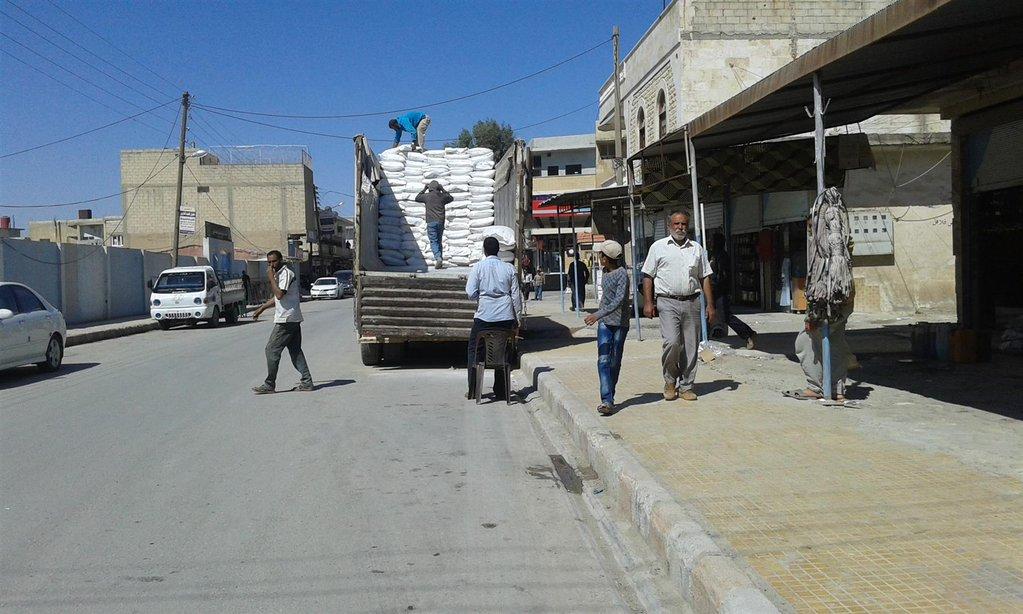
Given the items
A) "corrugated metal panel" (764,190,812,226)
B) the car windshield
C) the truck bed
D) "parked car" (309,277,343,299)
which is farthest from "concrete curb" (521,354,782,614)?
"parked car" (309,277,343,299)

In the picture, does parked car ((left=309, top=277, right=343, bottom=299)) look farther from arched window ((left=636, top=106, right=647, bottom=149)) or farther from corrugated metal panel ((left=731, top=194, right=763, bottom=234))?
corrugated metal panel ((left=731, top=194, right=763, bottom=234))

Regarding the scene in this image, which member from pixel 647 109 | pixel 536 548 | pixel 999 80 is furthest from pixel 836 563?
pixel 647 109

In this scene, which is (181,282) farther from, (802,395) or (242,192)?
(242,192)

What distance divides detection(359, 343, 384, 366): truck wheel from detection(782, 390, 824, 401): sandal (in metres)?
6.72

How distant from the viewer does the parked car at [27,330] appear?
11773 mm

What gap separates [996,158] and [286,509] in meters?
9.85

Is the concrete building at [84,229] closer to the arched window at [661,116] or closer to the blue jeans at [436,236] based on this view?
the arched window at [661,116]

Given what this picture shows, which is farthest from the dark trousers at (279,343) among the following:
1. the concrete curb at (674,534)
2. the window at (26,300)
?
the window at (26,300)

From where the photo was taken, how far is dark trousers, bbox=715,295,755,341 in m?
12.1

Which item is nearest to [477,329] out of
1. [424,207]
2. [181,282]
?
[424,207]

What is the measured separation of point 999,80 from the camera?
393 inches

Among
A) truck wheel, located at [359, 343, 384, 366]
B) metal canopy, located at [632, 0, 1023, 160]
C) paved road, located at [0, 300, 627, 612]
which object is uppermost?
metal canopy, located at [632, 0, 1023, 160]

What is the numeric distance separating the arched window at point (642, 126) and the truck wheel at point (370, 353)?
16.1m

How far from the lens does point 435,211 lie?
1359 centimetres
